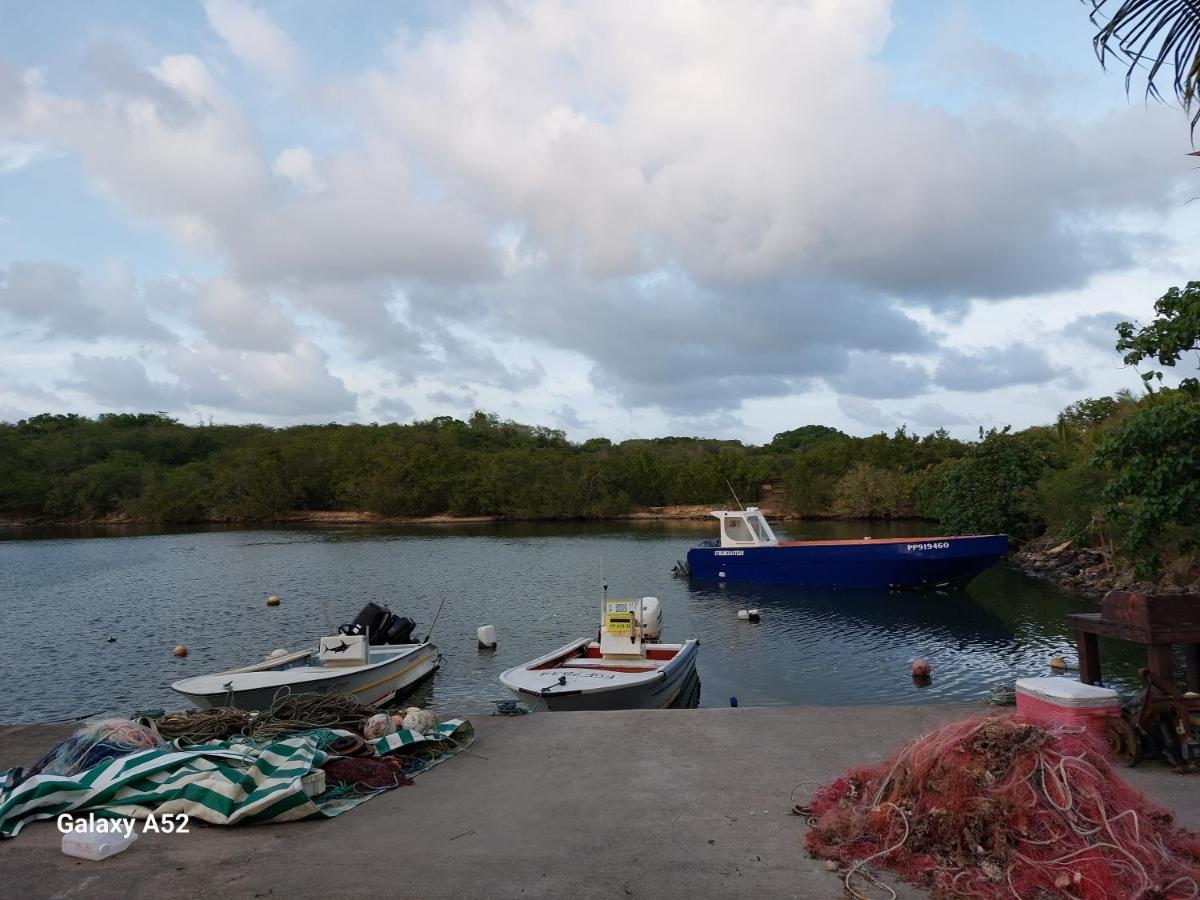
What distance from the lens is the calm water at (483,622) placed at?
1641 centimetres

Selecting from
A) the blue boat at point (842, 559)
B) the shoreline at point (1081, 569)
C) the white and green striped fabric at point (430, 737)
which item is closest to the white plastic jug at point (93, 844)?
the white and green striped fabric at point (430, 737)

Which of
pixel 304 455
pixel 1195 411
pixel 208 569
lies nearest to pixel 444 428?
pixel 304 455

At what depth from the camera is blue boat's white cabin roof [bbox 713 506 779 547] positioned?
3152 cm

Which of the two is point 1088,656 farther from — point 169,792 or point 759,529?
point 759,529

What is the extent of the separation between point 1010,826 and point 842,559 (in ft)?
81.1

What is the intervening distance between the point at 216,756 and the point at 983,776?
18.0ft

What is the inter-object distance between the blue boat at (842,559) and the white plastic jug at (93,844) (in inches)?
1003

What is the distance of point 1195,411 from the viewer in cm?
1050

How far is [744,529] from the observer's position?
3192cm

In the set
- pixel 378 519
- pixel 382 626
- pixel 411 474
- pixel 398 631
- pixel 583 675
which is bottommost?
pixel 583 675

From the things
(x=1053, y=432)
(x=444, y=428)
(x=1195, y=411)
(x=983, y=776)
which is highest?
(x=444, y=428)

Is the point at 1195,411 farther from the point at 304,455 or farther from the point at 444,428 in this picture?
the point at 444,428

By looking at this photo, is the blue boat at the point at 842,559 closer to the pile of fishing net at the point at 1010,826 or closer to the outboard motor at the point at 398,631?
the outboard motor at the point at 398,631

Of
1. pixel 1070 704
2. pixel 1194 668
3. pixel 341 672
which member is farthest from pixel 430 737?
pixel 1194 668
